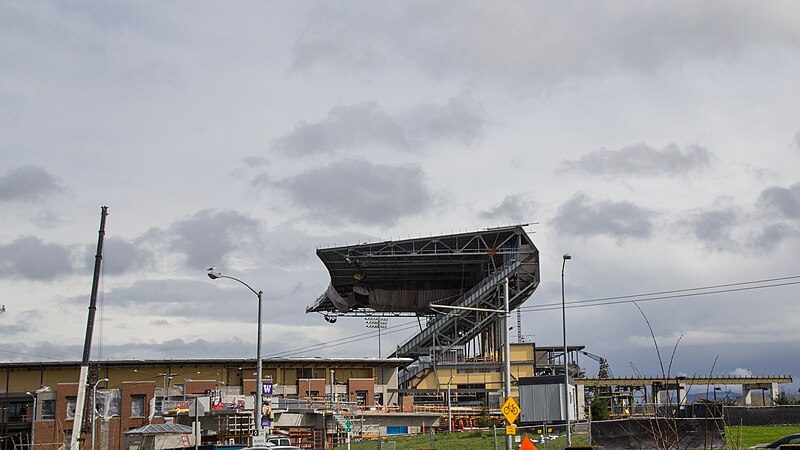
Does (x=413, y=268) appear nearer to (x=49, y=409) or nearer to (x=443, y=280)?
(x=443, y=280)

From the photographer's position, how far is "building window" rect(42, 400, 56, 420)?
85.7 m

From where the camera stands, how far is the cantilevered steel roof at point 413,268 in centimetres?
10356

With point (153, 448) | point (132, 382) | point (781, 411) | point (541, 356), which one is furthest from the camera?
point (541, 356)

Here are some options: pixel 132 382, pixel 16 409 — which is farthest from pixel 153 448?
pixel 16 409

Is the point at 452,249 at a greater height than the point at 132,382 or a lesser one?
greater

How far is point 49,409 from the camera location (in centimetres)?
8606

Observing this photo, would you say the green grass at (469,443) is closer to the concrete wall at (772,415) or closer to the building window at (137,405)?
the concrete wall at (772,415)

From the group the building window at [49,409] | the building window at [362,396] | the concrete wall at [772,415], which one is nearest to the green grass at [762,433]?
the concrete wall at [772,415]

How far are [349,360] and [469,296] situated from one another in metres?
17.4

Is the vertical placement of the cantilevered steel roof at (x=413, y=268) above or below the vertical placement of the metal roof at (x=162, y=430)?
above

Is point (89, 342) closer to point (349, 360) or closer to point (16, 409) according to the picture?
point (16, 409)

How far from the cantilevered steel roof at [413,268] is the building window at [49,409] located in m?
35.2

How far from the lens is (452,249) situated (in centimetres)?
10469

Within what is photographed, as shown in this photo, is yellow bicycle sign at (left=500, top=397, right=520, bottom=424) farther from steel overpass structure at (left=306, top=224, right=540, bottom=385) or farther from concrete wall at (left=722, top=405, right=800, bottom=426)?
steel overpass structure at (left=306, top=224, right=540, bottom=385)
